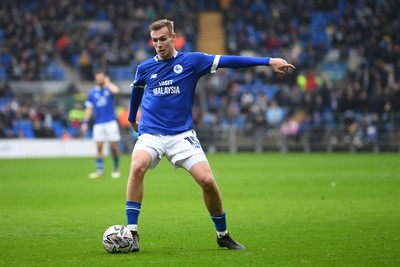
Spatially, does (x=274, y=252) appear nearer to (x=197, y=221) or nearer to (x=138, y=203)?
(x=138, y=203)

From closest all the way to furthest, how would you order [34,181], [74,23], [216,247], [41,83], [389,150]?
[216,247] → [34,181] → [389,150] → [41,83] → [74,23]

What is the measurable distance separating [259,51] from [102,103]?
21.4 meters

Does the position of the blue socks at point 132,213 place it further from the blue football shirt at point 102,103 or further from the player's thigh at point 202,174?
the blue football shirt at point 102,103

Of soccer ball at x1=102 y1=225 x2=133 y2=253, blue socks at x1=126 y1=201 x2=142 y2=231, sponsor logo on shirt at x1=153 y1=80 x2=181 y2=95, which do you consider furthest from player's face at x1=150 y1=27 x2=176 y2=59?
soccer ball at x1=102 y1=225 x2=133 y2=253

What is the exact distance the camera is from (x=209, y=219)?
12305 mm

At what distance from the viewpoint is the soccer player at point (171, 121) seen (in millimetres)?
8984

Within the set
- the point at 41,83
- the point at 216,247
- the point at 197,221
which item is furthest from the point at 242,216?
the point at 41,83

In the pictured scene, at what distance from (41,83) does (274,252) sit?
32.4 m

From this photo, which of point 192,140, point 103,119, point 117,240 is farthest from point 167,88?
point 103,119

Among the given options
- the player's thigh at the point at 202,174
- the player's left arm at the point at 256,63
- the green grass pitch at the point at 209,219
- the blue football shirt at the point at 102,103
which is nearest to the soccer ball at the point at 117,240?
the green grass pitch at the point at 209,219

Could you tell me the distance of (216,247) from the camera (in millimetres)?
9305

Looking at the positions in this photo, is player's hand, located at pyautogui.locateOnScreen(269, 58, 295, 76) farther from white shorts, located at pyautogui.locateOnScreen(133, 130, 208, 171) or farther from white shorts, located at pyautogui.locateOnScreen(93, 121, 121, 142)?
white shorts, located at pyautogui.locateOnScreen(93, 121, 121, 142)

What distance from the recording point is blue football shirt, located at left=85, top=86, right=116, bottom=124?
71.3 ft

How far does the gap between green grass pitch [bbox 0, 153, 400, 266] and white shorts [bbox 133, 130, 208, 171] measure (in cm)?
99
